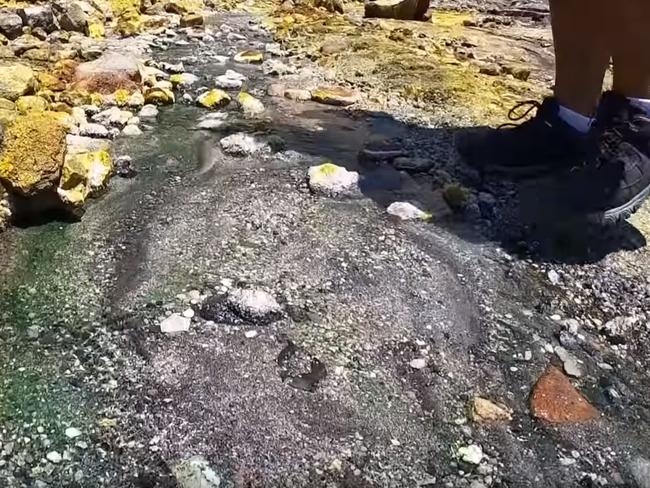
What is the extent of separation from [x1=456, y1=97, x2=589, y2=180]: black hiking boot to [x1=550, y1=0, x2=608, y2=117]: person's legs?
2.5 inches

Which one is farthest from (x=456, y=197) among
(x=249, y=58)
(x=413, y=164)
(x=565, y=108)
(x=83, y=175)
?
(x=249, y=58)

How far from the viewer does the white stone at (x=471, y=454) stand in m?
1.47

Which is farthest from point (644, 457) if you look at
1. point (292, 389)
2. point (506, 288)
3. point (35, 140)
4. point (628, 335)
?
point (35, 140)

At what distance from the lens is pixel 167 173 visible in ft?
7.80

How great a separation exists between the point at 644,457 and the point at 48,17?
3.20 meters

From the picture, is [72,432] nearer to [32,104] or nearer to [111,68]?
[32,104]

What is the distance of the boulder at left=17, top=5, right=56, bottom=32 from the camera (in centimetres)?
356

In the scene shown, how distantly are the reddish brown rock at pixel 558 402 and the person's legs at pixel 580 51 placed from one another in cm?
95

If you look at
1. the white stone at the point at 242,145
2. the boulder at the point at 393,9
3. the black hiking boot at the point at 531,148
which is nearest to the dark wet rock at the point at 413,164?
the black hiking boot at the point at 531,148

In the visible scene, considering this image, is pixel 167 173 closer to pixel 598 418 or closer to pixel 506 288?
pixel 506 288

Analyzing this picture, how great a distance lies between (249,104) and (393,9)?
218 centimetres

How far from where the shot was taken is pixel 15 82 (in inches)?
106

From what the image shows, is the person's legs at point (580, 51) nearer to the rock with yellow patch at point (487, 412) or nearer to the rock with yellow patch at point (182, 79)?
the rock with yellow patch at point (487, 412)

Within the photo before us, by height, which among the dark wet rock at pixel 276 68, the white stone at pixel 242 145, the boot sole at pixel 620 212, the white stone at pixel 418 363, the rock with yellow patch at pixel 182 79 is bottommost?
the dark wet rock at pixel 276 68
